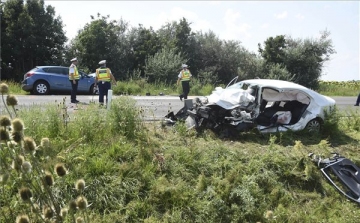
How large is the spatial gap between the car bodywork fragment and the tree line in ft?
56.8

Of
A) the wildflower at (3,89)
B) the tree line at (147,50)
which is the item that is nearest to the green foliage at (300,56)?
the tree line at (147,50)

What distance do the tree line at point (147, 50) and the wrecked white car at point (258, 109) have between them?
48.9 feet

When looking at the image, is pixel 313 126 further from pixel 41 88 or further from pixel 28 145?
pixel 41 88

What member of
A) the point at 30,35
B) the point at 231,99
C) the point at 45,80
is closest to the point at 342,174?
the point at 231,99

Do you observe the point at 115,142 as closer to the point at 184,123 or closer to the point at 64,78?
the point at 184,123

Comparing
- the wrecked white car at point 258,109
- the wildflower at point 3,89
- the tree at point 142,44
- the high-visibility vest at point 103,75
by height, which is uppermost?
the tree at point 142,44

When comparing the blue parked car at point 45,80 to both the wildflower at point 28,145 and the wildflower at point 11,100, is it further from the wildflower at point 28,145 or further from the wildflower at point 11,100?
the wildflower at point 28,145

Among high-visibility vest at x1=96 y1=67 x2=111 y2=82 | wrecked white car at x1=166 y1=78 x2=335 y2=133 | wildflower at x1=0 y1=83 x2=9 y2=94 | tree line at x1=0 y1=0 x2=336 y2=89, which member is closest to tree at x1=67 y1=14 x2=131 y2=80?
tree line at x1=0 y1=0 x2=336 y2=89

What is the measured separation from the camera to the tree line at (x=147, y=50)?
91.0 ft

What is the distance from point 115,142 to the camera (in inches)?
286

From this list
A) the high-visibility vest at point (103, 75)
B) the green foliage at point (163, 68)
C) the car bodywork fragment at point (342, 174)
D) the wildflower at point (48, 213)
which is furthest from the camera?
the green foliage at point (163, 68)

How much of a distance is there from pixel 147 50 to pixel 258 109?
21.4m

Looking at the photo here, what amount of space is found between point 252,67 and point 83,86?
16.0 metres

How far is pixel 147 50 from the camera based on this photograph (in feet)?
97.8
